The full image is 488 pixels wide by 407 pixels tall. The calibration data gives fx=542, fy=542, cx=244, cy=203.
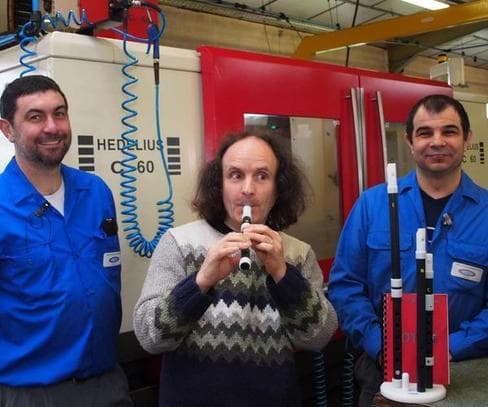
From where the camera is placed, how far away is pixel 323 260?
8.32 ft

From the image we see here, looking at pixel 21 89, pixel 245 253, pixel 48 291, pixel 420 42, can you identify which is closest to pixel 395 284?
pixel 245 253

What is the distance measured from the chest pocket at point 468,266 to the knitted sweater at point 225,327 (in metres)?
0.44

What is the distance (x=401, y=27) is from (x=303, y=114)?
2.03 m

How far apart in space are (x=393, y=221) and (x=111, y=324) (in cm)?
90

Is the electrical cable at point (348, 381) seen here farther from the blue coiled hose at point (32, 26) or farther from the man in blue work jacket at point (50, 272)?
the blue coiled hose at point (32, 26)

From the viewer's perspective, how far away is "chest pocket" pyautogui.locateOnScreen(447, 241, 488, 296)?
1601mm

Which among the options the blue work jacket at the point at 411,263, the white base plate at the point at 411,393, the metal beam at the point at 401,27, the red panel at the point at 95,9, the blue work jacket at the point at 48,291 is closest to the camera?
the white base plate at the point at 411,393

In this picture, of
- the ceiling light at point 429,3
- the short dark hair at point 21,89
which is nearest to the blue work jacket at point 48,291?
the short dark hair at point 21,89

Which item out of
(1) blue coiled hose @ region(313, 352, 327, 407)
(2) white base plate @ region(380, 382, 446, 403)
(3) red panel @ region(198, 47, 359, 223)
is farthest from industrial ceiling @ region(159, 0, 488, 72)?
(2) white base plate @ region(380, 382, 446, 403)

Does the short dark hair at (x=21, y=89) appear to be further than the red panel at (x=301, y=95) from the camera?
No

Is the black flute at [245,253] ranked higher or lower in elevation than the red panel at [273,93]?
lower

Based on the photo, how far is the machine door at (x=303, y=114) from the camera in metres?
2.11

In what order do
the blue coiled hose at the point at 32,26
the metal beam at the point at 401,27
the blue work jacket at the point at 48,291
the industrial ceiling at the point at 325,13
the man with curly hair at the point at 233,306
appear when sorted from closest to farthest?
the man with curly hair at the point at 233,306
the blue work jacket at the point at 48,291
the blue coiled hose at the point at 32,26
the metal beam at the point at 401,27
the industrial ceiling at the point at 325,13

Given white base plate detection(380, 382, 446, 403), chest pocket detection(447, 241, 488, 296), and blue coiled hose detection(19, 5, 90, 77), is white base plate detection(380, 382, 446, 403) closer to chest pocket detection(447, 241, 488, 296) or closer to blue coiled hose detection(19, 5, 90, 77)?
chest pocket detection(447, 241, 488, 296)
